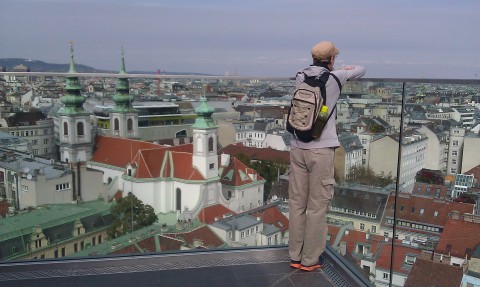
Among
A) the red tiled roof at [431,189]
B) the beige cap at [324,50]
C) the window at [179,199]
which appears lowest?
the window at [179,199]

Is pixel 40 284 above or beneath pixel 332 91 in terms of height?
beneath

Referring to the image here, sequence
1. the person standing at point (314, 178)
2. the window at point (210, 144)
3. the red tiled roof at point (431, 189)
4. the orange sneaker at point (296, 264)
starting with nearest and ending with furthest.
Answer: the person standing at point (314, 178)
the red tiled roof at point (431, 189)
the orange sneaker at point (296, 264)
the window at point (210, 144)

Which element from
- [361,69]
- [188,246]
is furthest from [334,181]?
[188,246]

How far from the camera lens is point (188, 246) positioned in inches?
110

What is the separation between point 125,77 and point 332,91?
1.47 metres

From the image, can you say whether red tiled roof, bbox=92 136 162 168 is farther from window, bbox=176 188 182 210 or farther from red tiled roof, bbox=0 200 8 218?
red tiled roof, bbox=0 200 8 218

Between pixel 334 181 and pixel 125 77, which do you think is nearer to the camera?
pixel 334 181

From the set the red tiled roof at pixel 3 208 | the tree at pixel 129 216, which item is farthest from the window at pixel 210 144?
the red tiled roof at pixel 3 208

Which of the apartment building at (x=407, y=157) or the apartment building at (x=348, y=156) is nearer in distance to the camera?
the apartment building at (x=407, y=157)

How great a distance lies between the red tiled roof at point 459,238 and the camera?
2.06 meters

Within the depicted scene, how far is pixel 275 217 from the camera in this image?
3.30 meters

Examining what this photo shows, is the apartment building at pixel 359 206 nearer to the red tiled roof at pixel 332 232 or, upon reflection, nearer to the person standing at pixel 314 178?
the red tiled roof at pixel 332 232

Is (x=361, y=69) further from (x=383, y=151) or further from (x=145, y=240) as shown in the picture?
(x=145, y=240)

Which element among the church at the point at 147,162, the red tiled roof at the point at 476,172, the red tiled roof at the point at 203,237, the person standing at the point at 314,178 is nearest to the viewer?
the red tiled roof at the point at 476,172
